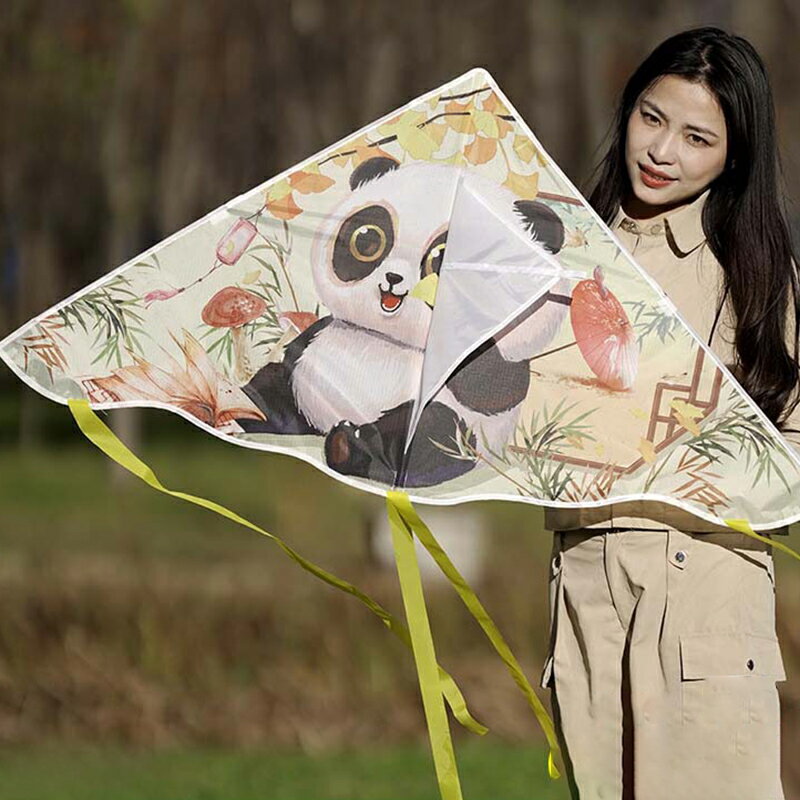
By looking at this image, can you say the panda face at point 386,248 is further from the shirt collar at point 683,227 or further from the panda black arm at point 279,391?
the shirt collar at point 683,227

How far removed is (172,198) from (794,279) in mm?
9346

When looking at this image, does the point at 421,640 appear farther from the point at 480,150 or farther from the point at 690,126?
the point at 690,126

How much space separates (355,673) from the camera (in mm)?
5266

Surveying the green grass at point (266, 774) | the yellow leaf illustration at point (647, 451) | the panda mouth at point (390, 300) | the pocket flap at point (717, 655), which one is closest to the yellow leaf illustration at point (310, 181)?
the panda mouth at point (390, 300)

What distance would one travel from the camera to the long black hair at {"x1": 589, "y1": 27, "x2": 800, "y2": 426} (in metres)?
2.08

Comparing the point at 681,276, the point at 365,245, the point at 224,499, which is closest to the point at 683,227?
the point at 681,276

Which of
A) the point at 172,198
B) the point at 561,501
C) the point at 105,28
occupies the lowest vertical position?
the point at 561,501

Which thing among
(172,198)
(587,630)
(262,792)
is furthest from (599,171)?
(172,198)

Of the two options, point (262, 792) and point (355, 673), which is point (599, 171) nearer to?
point (262, 792)

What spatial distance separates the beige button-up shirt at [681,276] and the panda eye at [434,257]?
26cm

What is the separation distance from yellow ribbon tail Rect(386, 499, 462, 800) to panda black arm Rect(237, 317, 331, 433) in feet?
0.60

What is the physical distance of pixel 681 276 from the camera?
7.06 ft

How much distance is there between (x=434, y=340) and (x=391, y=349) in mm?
59

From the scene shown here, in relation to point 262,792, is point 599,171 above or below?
above
